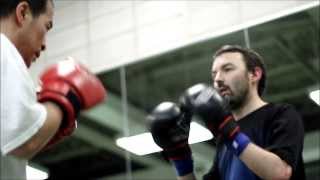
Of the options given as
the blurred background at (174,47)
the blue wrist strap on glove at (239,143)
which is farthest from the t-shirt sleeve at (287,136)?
the blurred background at (174,47)

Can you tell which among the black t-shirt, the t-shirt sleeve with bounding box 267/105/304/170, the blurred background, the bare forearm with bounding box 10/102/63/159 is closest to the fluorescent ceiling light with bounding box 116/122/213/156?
the blurred background

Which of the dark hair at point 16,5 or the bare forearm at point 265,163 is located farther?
the bare forearm at point 265,163

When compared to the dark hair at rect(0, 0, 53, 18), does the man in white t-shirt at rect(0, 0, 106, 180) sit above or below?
below

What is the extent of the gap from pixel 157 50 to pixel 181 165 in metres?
2.25

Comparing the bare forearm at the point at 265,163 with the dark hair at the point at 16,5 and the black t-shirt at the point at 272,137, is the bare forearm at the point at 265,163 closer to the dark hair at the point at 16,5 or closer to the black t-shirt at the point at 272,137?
the black t-shirt at the point at 272,137

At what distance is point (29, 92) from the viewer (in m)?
1.25

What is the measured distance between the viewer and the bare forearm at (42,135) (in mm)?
1233

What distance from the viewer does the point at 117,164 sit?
6418 mm

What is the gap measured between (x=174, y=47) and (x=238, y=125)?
88.4 inches

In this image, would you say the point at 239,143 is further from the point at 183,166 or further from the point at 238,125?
the point at 183,166

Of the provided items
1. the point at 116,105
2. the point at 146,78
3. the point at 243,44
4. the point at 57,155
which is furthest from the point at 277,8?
the point at 57,155

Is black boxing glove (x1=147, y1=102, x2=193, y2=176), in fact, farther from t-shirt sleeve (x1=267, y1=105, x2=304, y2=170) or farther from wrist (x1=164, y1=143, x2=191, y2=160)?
t-shirt sleeve (x1=267, y1=105, x2=304, y2=170)

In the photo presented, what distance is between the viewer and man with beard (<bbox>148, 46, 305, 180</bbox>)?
1.88 meters

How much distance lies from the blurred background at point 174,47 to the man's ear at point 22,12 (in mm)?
2635
